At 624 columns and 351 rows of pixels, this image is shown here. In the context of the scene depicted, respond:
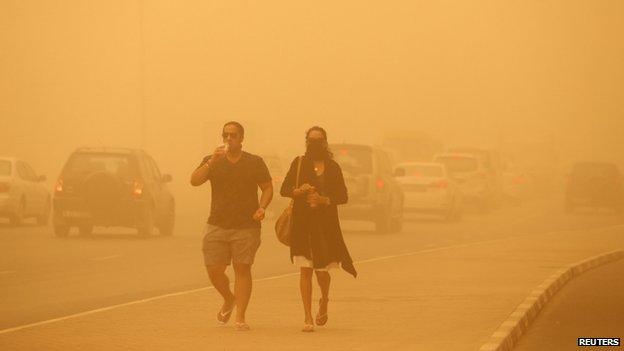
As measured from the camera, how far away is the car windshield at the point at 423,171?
4569 centimetres

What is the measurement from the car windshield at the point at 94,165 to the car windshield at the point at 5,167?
174 inches

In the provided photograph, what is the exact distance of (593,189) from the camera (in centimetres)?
5247

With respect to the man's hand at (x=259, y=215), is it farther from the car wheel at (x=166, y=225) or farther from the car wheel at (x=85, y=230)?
the car wheel at (x=166, y=225)

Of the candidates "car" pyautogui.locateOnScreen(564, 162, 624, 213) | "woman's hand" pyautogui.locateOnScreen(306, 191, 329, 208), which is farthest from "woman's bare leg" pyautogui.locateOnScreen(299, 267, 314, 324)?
"car" pyautogui.locateOnScreen(564, 162, 624, 213)

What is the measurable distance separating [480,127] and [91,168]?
12873cm

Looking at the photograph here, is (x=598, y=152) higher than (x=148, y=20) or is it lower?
lower

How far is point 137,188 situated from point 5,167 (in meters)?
6.19

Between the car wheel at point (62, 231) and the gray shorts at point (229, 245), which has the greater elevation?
the gray shorts at point (229, 245)

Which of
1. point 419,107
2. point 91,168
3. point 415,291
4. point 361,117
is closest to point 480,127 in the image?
point 419,107

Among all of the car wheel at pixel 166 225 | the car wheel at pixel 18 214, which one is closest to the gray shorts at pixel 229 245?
the car wheel at pixel 166 225

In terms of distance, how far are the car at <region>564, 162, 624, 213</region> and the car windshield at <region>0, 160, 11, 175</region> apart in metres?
22.0

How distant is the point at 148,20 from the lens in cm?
15312

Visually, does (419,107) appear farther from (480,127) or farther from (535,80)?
(535,80)

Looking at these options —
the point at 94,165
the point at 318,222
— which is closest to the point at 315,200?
the point at 318,222
